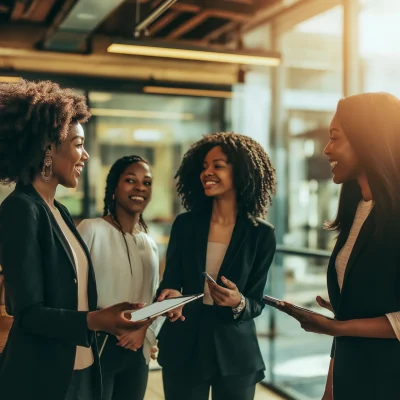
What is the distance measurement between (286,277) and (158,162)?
7.36 feet

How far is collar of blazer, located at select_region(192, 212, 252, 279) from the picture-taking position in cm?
234

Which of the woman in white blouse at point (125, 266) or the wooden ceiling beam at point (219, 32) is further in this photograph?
the wooden ceiling beam at point (219, 32)

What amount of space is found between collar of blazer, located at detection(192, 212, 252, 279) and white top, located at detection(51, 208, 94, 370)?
2.05 ft

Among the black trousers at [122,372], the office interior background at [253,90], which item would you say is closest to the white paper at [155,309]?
the black trousers at [122,372]

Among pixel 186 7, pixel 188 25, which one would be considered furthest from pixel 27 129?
pixel 188 25

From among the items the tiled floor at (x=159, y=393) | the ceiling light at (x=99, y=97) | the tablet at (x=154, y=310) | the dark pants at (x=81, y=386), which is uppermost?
the ceiling light at (x=99, y=97)

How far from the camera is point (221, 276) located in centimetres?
226

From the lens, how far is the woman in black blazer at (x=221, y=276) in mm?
2293

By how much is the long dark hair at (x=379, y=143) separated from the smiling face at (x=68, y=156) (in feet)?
2.66

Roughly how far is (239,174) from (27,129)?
3.30 ft

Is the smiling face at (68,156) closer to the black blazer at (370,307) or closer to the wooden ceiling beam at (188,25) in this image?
the black blazer at (370,307)

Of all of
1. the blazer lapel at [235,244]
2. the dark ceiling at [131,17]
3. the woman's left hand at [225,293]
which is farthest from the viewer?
the dark ceiling at [131,17]

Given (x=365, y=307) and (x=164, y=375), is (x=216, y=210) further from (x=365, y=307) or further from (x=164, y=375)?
(x=365, y=307)

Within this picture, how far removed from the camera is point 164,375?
7.87 ft
